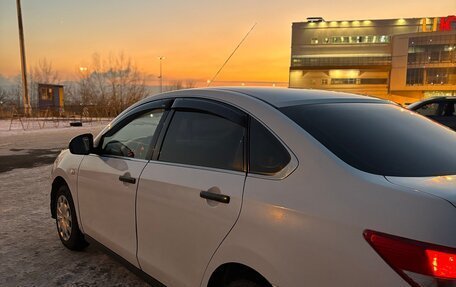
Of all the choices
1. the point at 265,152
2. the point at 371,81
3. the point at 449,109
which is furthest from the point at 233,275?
the point at 371,81

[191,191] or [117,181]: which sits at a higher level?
[191,191]

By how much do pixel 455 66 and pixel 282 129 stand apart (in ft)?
→ 272

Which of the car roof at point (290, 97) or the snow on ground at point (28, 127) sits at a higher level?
the car roof at point (290, 97)

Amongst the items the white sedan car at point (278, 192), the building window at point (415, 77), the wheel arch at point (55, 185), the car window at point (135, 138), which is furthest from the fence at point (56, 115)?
the building window at point (415, 77)

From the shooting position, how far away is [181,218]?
2541 millimetres

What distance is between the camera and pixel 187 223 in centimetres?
250

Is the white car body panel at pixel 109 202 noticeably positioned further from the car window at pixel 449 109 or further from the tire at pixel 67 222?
the car window at pixel 449 109

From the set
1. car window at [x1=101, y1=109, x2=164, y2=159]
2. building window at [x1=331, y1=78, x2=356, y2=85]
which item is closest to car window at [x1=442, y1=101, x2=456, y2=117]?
car window at [x1=101, y1=109, x2=164, y2=159]

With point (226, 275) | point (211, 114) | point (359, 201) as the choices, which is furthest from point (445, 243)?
point (211, 114)

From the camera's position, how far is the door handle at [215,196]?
2238 mm

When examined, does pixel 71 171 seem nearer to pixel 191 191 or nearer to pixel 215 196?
pixel 191 191

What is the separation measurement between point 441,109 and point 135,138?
10.5 meters

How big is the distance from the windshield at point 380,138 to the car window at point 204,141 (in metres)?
0.38

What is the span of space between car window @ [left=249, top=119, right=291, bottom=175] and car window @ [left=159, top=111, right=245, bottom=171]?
0.08m
